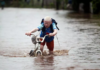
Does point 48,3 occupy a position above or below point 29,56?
below

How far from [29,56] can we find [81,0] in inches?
1196

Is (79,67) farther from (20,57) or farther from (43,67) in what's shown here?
(20,57)

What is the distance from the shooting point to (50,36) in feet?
32.4

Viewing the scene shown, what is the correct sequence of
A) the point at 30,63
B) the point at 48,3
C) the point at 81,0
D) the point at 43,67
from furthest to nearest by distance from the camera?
the point at 48,3, the point at 81,0, the point at 30,63, the point at 43,67

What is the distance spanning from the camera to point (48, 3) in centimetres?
7294

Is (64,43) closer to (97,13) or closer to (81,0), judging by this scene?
(97,13)

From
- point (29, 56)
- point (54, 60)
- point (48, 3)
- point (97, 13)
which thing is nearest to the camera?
point (54, 60)

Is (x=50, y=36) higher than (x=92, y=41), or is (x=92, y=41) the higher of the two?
→ (x=50, y=36)

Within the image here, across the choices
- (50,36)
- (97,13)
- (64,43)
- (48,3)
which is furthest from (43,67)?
(48,3)

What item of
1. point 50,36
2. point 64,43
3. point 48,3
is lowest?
point 48,3

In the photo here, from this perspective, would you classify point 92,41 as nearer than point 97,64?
No

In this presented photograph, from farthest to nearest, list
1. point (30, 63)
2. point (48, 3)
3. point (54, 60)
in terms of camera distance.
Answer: point (48, 3) → point (54, 60) → point (30, 63)

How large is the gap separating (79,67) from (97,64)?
0.67m

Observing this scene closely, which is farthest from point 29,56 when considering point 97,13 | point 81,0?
point 81,0
